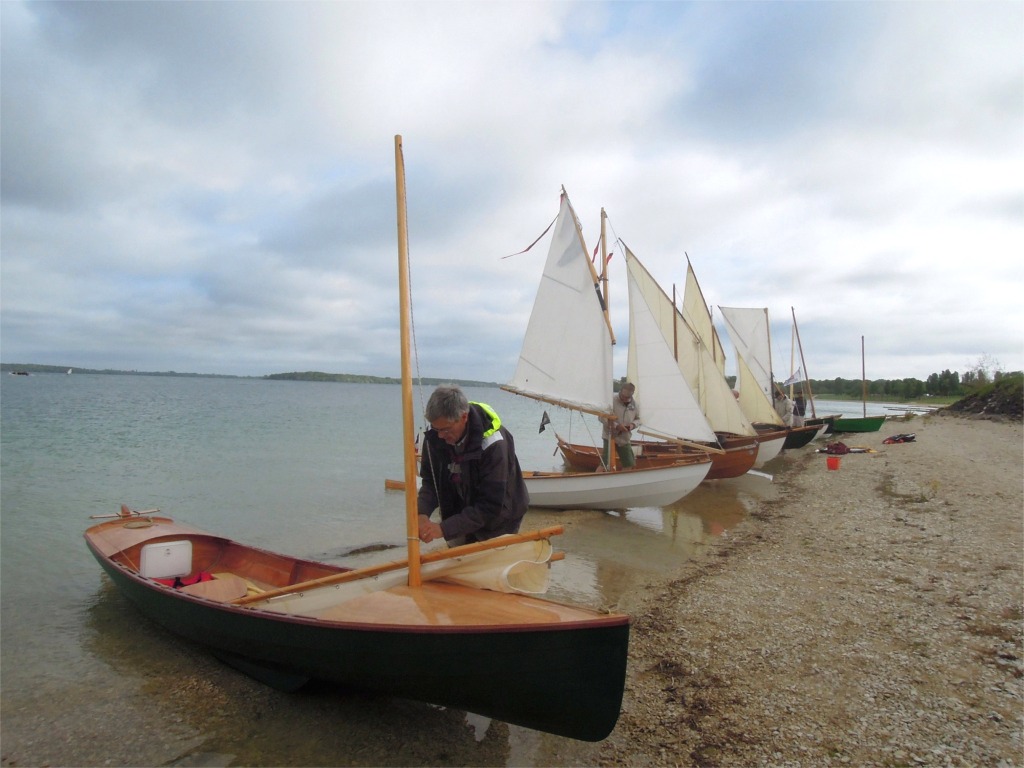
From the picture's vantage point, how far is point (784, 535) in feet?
35.0

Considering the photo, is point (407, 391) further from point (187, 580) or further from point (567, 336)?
point (567, 336)

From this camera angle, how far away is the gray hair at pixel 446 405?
3975mm

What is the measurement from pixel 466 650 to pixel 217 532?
11.9 meters

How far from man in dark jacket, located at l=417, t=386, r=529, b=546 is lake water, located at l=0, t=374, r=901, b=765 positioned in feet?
5.38

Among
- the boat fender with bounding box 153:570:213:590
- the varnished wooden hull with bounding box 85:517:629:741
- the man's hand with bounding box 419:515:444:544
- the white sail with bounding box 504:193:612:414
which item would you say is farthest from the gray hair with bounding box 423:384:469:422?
the white sail with bounding box 504:193:612:414

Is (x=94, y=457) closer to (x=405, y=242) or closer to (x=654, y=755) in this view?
(x=405, y=242)

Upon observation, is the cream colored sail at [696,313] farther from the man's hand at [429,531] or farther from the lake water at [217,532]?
the man's hand at [429,531]

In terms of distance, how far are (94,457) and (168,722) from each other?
21461mm

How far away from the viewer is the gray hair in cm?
397

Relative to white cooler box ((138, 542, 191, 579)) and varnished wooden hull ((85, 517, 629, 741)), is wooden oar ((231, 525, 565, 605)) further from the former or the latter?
white cooler box ((138, 542, 191, 579))

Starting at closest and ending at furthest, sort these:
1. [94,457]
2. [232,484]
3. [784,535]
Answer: [784,535] < [232,484] < [94,457]

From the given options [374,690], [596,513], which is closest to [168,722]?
[374,690]

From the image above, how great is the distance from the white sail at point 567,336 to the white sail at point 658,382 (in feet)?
5.60

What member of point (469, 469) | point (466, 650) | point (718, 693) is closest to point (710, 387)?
point (718, 693)
